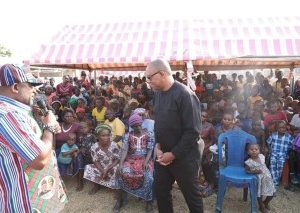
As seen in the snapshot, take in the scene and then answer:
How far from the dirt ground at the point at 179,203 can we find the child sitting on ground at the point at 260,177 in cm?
20

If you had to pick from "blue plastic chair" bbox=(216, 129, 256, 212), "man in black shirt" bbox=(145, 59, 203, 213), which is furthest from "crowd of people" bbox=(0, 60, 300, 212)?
"blue plastic chair" bbox=(216, 129, 256, 212)

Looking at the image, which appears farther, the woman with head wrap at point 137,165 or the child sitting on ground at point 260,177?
the woman with head wrap at point 137,165

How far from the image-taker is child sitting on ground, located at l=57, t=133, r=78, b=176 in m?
4.85

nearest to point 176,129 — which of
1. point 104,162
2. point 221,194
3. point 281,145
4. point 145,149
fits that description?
point 221,194

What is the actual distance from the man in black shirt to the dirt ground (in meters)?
1.29

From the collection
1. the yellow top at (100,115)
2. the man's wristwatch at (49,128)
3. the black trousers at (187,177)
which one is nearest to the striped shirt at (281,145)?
the black trousers at (187,177)

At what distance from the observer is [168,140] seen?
2.81m

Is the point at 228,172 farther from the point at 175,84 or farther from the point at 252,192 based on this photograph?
the point at 175,84

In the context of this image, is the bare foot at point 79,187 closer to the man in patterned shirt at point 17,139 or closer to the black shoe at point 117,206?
the black shoe at point 117,206

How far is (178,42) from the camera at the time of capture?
6578mm

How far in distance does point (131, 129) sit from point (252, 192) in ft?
6.02

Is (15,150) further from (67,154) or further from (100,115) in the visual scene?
(100,115)

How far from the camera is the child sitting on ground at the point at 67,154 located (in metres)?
4.85

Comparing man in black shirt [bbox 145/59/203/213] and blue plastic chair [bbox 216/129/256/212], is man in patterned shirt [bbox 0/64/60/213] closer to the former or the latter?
man in black shirt [bbox 145/59/203/213]
